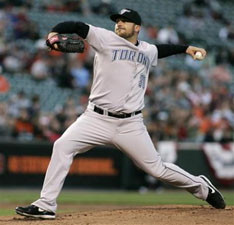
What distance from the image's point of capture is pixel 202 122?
1662 cm

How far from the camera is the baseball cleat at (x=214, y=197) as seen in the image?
726 centimetres

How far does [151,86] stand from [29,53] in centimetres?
320

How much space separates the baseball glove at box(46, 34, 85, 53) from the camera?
634cm

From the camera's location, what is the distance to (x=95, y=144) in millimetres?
6754

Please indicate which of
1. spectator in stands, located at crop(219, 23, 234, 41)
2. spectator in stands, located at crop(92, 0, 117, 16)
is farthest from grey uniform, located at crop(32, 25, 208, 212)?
spectator in stands, located at crop(219, 23, 234, 41)

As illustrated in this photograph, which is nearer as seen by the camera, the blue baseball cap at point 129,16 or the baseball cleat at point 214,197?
the blue baseball cap at point 129,16

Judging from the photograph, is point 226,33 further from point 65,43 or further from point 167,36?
point 65,43

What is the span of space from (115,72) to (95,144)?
0.76 metres

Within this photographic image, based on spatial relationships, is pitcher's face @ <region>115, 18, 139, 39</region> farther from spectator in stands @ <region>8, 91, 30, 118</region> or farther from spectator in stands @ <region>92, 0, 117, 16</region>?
spectator in stands @ <region>92, 0, 117, 16</region>

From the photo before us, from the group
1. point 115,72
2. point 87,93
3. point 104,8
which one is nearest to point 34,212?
point 115,72

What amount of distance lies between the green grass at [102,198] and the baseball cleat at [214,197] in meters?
3.51

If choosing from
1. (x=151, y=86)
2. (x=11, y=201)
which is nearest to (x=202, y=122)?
(x=151, y=86)

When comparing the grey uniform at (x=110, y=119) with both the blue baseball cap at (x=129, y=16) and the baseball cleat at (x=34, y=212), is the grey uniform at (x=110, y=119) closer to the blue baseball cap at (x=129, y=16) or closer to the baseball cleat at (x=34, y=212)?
the baseball cleat at (x=34, y=212)

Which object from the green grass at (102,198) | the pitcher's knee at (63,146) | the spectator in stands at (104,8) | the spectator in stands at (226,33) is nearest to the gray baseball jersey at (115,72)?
the pitcher's knee at (63,146)
